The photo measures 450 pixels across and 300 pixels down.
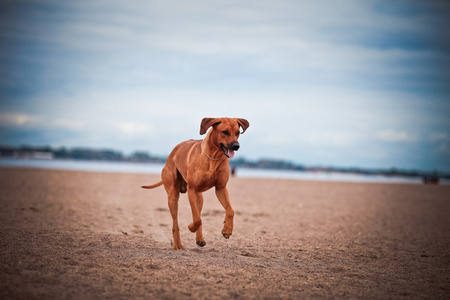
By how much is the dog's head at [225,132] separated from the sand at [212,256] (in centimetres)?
205

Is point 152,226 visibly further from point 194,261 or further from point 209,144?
point 209,144

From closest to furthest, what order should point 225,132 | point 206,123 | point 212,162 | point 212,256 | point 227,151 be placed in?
point 227,151
point 225,132
point 206,123
point 212,162
point 212,256

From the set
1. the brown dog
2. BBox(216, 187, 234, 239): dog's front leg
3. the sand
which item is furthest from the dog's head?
the sand

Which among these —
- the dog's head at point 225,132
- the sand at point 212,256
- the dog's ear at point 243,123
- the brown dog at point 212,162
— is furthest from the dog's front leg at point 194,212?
the dog's ear at point 243,123

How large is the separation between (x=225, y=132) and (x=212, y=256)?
8.77ft

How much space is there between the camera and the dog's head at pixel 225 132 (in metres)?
5.46

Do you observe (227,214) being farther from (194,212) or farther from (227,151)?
(227,151)

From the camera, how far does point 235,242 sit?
27.9 ft

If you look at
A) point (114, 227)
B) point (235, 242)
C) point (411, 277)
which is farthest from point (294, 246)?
point (114, 227)

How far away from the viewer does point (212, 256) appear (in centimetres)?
680

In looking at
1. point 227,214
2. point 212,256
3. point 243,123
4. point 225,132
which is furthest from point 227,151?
point 212,256

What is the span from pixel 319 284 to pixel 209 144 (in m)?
2.89

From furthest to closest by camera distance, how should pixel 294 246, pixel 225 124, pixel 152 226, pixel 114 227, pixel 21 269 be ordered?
pixel 152 226, pixel 114 227, pixel 294 246, pixel 225 124, pixel 21 269

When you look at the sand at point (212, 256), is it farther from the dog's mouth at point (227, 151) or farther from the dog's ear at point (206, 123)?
the dog's ear at point (206, 123)
